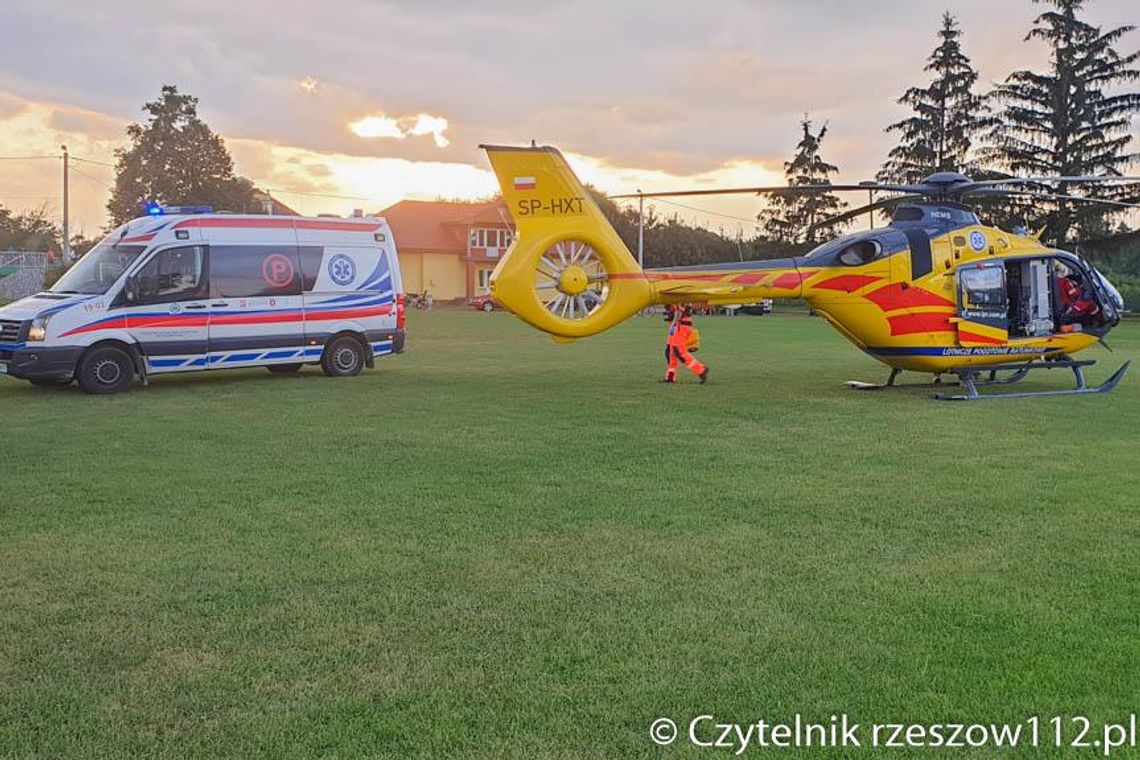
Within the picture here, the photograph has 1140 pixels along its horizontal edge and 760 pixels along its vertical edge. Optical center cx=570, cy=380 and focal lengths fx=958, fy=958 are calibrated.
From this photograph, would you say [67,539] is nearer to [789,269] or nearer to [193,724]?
[193,724]

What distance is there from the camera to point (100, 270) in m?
13.9

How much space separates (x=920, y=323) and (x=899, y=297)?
474 mm

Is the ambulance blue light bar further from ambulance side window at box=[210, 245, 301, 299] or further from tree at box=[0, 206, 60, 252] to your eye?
tree at box=[0, 206, 60, 252]

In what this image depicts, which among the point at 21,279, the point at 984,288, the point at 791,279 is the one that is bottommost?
the point at 984,288

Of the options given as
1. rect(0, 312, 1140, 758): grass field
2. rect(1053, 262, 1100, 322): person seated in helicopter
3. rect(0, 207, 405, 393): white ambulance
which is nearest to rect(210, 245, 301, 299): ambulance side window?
rect(0, 207, 405, 393): white ambulance

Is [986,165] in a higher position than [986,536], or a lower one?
higher

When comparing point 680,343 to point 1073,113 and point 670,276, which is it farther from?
point 1073,113

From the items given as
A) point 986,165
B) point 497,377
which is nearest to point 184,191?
point 986,165

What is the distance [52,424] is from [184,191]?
5231cm

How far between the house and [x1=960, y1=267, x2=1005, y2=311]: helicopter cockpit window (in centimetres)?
5328

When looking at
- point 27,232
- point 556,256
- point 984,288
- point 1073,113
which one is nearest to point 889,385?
point 984,288

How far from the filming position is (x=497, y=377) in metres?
16.0

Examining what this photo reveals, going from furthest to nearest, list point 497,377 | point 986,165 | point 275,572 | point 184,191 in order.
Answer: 1. point 184,191
2. point 986,165
3. point 497,377
4. point 275,572

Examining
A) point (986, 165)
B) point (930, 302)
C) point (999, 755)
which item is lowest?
point (999, 755)
